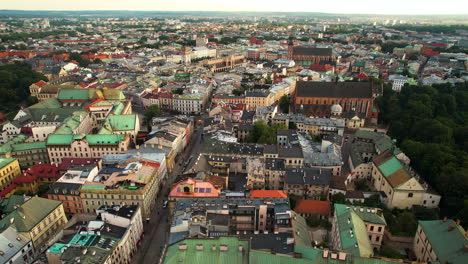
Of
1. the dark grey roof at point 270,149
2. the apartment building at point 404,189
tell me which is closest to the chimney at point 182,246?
the dark grey roof at point 270,149

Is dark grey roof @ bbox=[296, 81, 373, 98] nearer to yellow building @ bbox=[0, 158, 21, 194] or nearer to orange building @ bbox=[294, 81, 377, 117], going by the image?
orange building @ bbox=[294, 81, 377, 117]

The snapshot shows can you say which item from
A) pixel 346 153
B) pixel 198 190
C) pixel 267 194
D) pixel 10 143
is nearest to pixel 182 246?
pixel 198 190

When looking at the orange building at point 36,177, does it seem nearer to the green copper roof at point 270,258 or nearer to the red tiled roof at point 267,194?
the red tiled roof at point 267,194

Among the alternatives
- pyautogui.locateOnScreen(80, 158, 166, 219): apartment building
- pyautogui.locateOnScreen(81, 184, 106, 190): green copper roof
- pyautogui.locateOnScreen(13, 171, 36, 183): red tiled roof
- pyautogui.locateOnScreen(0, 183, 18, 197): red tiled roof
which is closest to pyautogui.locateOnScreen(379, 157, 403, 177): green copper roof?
pyautogui.locateOnScreen(80, 158, 166, 219): apartment building

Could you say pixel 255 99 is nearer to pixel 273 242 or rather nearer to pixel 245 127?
pixel 245 127

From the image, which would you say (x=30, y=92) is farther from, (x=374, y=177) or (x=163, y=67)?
(x=374, y=177)

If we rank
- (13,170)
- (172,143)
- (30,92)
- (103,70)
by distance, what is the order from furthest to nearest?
(103,70) → (30,92) → (172,143) → (13,170)

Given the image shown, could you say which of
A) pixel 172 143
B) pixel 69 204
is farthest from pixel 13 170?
pixel 172 143
